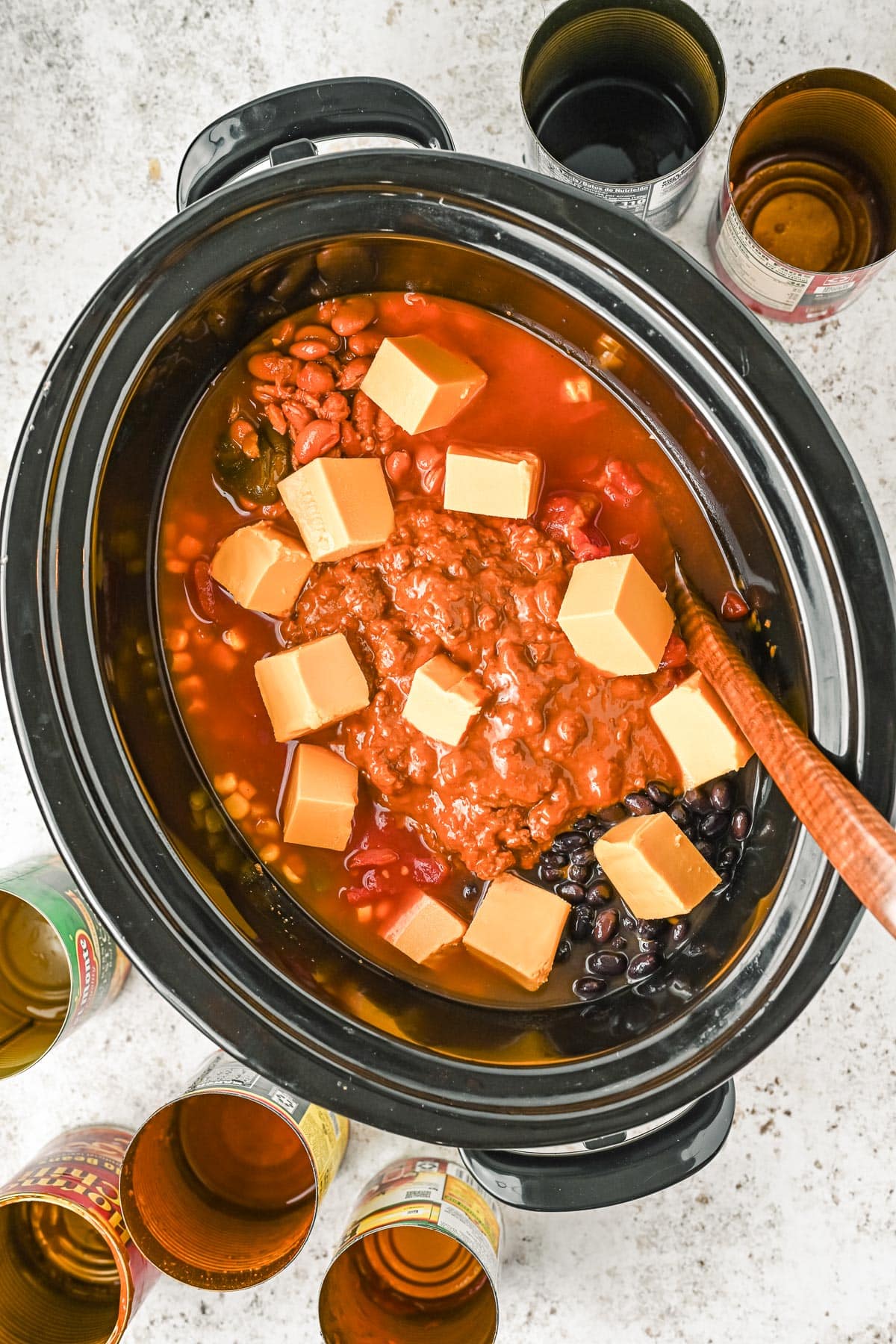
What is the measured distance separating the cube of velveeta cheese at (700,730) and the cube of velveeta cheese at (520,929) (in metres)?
0.35

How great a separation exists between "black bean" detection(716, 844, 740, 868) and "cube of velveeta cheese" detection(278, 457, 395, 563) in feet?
2.74

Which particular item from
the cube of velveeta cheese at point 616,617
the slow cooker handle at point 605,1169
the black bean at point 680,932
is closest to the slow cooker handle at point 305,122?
the cube of velveeta cheese at point 616,617

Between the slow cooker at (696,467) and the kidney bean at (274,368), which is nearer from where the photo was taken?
the slow cooker at (696,467)

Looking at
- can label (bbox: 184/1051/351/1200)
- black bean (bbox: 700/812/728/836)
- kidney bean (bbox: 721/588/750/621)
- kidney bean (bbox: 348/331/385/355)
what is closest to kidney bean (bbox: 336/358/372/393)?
kidney bean (bbox: 348/331/385/355)

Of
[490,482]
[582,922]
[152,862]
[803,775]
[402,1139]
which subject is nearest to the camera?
[803,775]

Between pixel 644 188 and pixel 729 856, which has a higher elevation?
pixel 644 188

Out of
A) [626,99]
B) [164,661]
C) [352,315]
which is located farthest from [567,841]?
[626,99]

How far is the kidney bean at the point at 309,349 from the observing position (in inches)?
68.1

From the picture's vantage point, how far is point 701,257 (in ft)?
6.48

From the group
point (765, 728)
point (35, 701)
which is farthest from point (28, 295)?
point (765, 728)

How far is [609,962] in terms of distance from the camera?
174 cm

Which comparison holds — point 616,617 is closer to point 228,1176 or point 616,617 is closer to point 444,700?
point 444,700

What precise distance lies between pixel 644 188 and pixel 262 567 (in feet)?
3.03

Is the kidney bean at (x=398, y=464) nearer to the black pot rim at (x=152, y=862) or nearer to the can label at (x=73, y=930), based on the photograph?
the black pot rim at (x=152, y=862)
